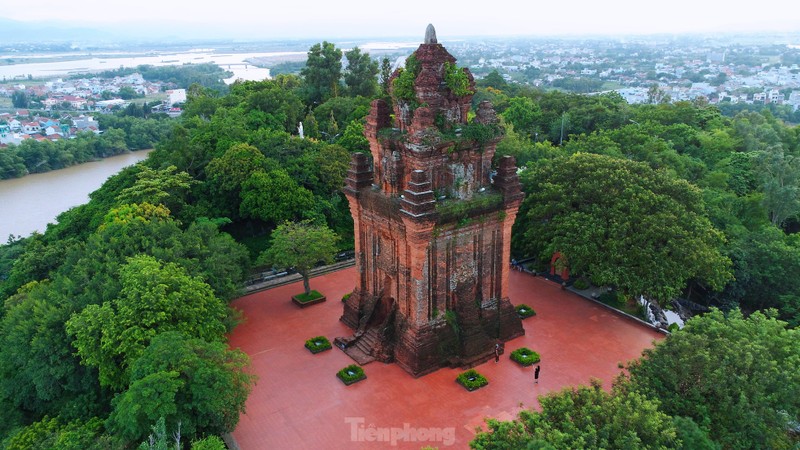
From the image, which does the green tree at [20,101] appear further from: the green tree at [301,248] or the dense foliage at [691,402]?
the dense foliage at [691,402]

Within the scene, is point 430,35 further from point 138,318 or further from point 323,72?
point 323,72

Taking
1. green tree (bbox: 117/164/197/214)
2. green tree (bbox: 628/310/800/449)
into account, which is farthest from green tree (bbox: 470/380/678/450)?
green tree (bbox: 117/164/197/214)

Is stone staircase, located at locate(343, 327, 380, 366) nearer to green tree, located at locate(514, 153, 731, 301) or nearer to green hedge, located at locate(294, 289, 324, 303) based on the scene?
green hedge, located at locate(294, 289, 324, 303)

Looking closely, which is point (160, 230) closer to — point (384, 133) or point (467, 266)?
point (384, 133)

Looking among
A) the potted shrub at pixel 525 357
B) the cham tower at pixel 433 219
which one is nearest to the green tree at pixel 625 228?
the potted shrub at pixel 525 357

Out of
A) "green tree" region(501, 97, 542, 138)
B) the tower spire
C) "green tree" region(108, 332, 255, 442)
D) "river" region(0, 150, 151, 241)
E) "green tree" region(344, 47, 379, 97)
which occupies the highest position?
the tower spire
